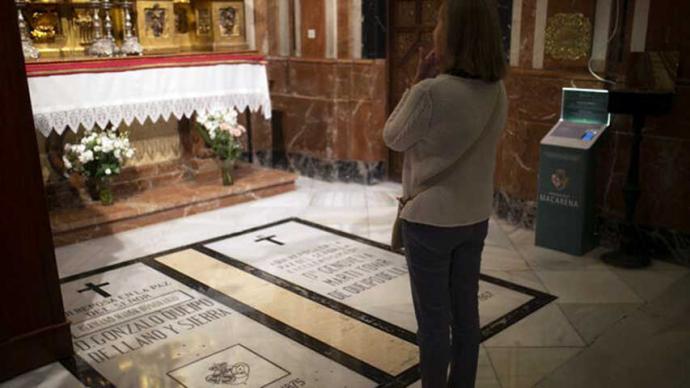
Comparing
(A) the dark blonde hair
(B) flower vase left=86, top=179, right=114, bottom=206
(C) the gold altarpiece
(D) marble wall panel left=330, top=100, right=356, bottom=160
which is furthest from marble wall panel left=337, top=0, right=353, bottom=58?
(A) the dark blonde hair

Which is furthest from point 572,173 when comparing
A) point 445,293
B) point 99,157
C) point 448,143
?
point 99,157

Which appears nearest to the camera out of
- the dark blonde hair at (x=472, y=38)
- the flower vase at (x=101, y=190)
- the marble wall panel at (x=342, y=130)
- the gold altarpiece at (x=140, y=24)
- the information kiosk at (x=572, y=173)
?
the dark blonde hair at (x=472, y=38)

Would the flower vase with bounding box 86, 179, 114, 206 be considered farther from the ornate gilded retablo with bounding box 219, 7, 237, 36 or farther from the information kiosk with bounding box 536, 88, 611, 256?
the information kiosk with bounding box 536, 88, 611, 256

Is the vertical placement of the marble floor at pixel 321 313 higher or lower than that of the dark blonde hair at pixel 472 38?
lower

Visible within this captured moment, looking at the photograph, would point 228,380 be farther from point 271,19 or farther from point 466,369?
point 271,19

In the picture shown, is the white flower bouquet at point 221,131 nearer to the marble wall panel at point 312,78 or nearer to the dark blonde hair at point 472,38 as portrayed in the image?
the marble wall panel at point 312,78

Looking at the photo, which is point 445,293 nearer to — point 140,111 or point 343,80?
point 140,111

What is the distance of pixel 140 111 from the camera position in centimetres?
537

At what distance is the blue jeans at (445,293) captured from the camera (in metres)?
2.23

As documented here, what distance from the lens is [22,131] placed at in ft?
9.78

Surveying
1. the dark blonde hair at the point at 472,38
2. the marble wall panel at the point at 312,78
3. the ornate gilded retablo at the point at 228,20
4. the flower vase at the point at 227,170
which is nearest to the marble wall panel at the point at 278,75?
the marble wall panel at the point at 312,78

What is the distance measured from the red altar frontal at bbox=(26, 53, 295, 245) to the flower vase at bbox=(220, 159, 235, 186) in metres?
0.07

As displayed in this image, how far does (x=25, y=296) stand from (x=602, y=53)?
399 cm

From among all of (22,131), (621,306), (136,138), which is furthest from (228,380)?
(136,138)
